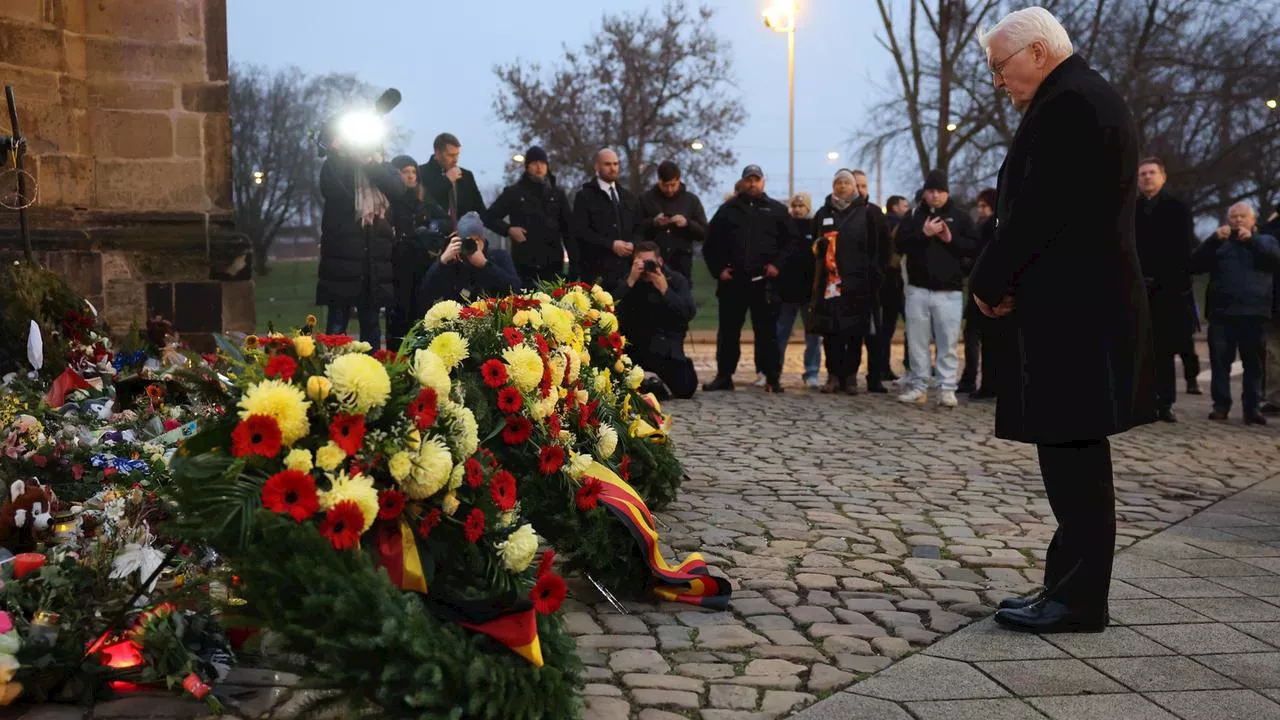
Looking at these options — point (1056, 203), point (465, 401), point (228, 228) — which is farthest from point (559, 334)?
point (228, 228)

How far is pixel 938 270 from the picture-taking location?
1229 centimetres

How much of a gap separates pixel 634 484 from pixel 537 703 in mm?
3156

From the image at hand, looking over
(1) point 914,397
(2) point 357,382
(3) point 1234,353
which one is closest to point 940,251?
(1) point 914,397

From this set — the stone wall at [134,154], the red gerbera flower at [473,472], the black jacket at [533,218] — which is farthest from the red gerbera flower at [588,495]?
→ the black jacket at [533,218]

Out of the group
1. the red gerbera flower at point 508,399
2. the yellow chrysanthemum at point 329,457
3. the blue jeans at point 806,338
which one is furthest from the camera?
the blue jeans at point 806,338

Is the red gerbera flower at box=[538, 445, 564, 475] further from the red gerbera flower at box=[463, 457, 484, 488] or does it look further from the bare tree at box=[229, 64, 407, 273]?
the bare tree at box=[229, 64, 407, 273]

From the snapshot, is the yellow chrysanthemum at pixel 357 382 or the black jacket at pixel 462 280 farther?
the black jacket at pixel 462 280

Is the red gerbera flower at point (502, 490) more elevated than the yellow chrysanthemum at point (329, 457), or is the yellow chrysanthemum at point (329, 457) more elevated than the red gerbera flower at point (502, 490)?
the yellow chrysanthemum at point (329, 457)

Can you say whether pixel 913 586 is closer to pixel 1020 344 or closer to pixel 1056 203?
pixel 1020 344

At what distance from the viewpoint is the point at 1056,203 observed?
15.1 feet

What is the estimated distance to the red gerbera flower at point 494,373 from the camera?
15.6 feet

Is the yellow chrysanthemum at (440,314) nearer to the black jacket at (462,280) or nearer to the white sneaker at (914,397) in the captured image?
the black jacket at (462,280)

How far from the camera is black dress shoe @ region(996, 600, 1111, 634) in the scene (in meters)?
4.74

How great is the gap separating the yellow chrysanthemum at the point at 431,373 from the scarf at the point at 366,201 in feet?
21.8
